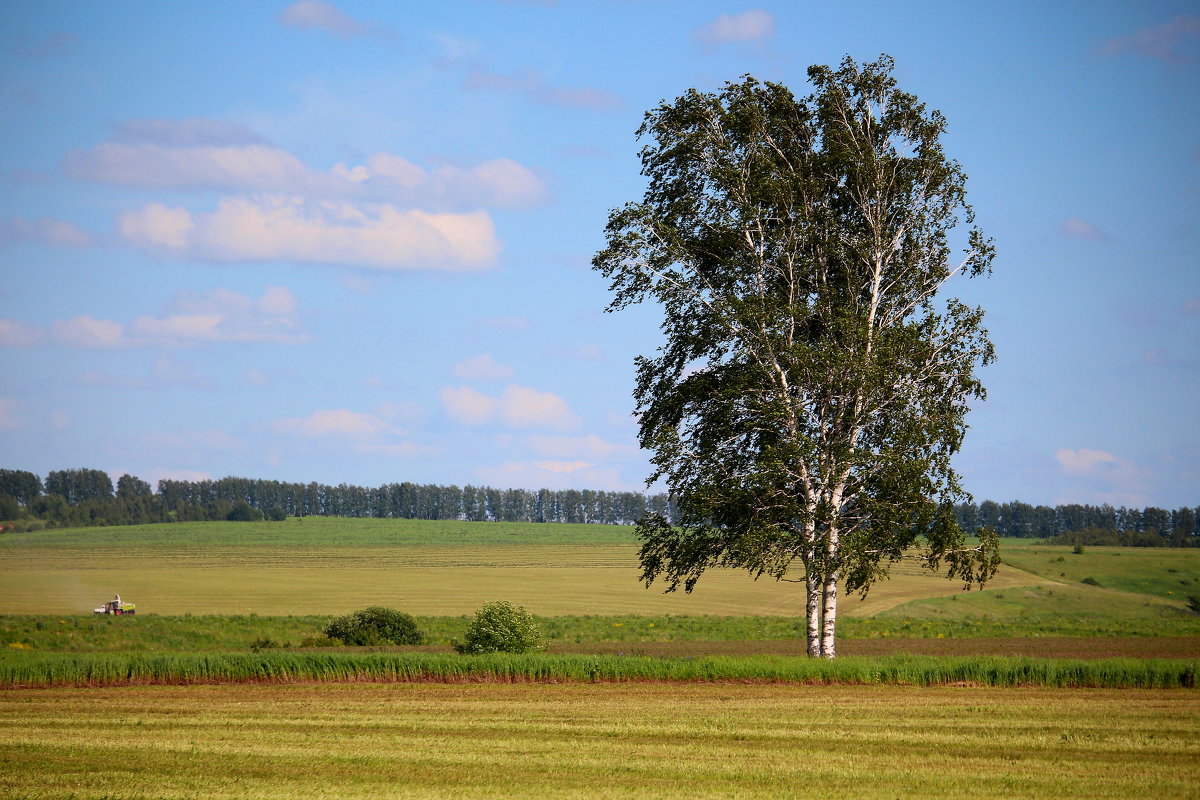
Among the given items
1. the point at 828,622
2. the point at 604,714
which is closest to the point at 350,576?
the point at 828,622

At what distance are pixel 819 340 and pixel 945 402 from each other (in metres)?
4.39

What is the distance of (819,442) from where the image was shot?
33281 mm

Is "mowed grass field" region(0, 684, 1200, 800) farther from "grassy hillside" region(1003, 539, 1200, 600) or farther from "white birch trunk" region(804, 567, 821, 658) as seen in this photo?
"grassy hillside" region(1003, 539, 1200, 600)

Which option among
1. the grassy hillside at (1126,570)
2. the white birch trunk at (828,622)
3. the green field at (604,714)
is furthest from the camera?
the grassy hillside at (1126,570)

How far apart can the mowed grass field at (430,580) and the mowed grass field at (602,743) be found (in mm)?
43921

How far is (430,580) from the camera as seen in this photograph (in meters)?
107

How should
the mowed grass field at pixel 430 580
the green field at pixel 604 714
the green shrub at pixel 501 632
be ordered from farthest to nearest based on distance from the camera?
the mowed grass field at pixel 430 580 < the green shrub at pixel 501 632 < the green field at pixel 604 714

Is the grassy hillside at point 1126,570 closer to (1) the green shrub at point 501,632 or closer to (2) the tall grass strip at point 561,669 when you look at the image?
(2) the tall grass strip at point 561,669

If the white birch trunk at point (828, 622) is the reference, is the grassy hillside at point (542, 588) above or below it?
below

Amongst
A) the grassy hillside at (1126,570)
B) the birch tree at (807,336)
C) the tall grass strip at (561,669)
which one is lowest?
the grassy hillside at (1126,570)

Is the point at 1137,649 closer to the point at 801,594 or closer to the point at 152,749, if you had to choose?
the point at 152,749

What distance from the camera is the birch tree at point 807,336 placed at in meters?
32.1

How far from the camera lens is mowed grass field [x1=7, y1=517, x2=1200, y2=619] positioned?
78500 mm

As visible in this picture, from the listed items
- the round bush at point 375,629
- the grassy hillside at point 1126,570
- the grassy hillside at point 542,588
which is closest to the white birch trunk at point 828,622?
the round bush at point 375,629
